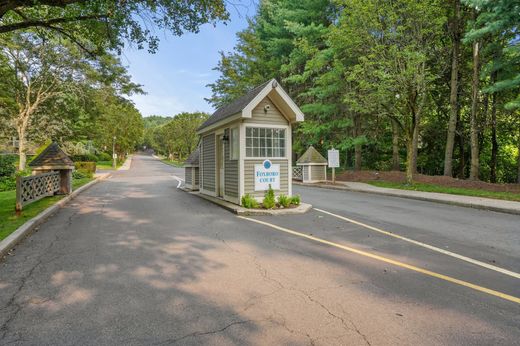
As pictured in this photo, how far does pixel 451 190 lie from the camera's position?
46.6 ft

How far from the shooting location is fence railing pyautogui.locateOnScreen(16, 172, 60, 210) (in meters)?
8.09

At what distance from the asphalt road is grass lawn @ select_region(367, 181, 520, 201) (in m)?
6.12

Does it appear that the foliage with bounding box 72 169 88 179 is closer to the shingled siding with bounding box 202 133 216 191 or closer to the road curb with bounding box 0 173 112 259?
the shingled siding with bounding box 202 133 216 191

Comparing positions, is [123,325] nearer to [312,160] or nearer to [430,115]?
[312,160]

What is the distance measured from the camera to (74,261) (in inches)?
187

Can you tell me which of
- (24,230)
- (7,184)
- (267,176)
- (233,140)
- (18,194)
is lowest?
(24,230)

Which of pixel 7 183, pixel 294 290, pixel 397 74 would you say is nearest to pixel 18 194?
pixel 294 290

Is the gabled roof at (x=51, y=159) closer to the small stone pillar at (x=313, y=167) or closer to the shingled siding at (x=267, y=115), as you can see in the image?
the shingled siding at (x=267, y=115)

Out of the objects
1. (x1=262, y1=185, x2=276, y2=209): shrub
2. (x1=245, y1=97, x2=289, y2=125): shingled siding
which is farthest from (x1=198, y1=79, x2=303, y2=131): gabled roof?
(x1=262, y1=185, x2=276, y2=209): shrub

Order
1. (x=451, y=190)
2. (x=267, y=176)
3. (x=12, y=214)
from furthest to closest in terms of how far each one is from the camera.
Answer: (x=451, y=190) → (x=267, y=176) → (x=12, y=214)

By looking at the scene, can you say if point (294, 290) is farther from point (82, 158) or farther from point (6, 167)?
point (82, 158)

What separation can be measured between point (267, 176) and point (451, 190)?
30.8 feet

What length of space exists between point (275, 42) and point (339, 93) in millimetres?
8581

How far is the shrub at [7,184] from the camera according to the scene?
15398 mm
